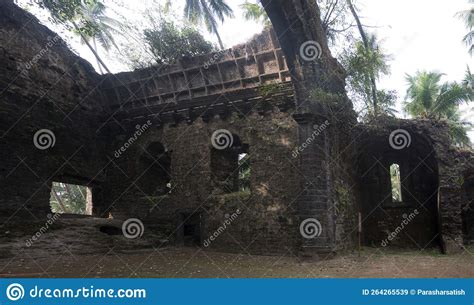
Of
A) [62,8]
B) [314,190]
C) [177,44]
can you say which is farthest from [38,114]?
[314,190]

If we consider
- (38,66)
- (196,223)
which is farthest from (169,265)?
(38,66)

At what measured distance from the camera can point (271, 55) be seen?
11.6 meters

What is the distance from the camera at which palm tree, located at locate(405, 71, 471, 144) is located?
62.6 feet

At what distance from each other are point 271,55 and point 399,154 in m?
7.06

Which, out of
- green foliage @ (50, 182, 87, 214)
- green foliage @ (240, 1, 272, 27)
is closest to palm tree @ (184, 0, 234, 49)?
green foliage @ (240, 1, 272, 27)

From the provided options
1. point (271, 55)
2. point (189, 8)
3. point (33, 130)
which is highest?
point (189, 8)

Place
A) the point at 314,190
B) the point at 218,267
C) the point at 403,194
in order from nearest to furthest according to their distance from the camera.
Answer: the point at 218,267 → the point at 314,190 → the point at 403,194

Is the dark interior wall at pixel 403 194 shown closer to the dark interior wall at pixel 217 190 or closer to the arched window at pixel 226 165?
the dark interior wall at pixel 217 190

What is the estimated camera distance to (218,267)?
26.5 ft

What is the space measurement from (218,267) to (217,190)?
4.33m

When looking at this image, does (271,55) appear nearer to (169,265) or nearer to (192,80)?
(192,80)

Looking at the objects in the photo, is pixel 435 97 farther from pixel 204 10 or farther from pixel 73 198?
pixel 73 198

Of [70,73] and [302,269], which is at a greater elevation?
[70,73]

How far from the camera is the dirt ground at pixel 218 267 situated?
22.1 ft
